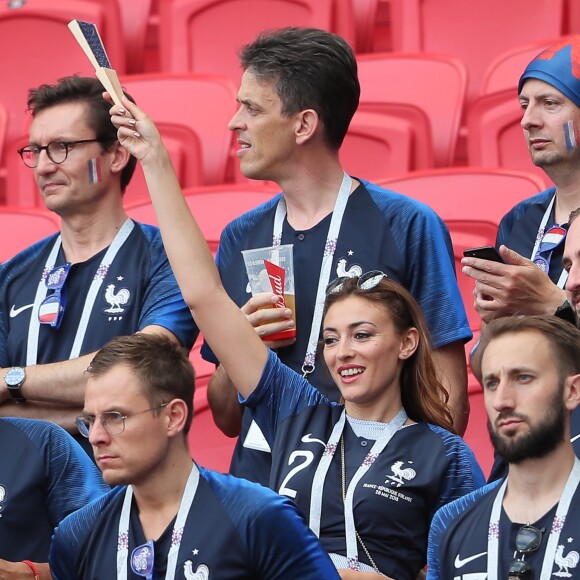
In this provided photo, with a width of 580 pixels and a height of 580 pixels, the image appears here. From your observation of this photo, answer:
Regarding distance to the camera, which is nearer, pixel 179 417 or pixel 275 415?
pixel 179 417

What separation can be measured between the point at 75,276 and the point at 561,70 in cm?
140

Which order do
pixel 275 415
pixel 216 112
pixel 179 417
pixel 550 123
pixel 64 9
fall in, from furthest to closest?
1. pixel 64 9
2. pixel 216 112
3. pixel 550 123
4. pixel 275 415
5. pixel 179 417

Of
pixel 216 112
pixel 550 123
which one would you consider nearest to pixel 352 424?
pixel 550 123

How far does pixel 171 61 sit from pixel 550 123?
2805 millimetres

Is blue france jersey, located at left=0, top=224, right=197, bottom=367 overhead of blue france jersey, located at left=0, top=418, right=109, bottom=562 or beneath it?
overhead

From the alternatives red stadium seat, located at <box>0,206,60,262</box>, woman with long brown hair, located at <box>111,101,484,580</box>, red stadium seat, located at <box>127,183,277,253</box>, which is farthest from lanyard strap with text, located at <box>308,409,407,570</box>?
red stadium seat, located at <box>0,206,60,262</box>

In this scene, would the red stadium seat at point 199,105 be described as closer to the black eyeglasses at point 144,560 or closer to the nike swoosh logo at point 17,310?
the nike swoosh logo at point 17,310

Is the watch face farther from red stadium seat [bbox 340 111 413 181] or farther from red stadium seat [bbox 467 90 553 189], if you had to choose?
red stadium seat [bbox 467 90 553 189]

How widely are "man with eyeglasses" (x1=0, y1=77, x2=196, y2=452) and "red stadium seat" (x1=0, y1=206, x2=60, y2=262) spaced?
1117 millimetres

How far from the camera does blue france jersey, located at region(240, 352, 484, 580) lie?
2.95m

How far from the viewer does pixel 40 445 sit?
333 cm

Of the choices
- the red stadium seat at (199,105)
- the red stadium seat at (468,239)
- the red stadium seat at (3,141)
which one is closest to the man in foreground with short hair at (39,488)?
the red stadium seat at (468,239)

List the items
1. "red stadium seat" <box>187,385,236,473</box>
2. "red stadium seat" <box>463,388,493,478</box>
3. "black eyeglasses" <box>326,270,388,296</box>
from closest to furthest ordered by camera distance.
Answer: "black eyeglasses" <box>326,270,388,296</box>, "red stadium seat" <box>463,388,493,478</box>, "red stadium seat" <box>187,385,236,473</box>

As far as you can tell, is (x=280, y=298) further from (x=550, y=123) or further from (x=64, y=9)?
(x=64, y=9)
